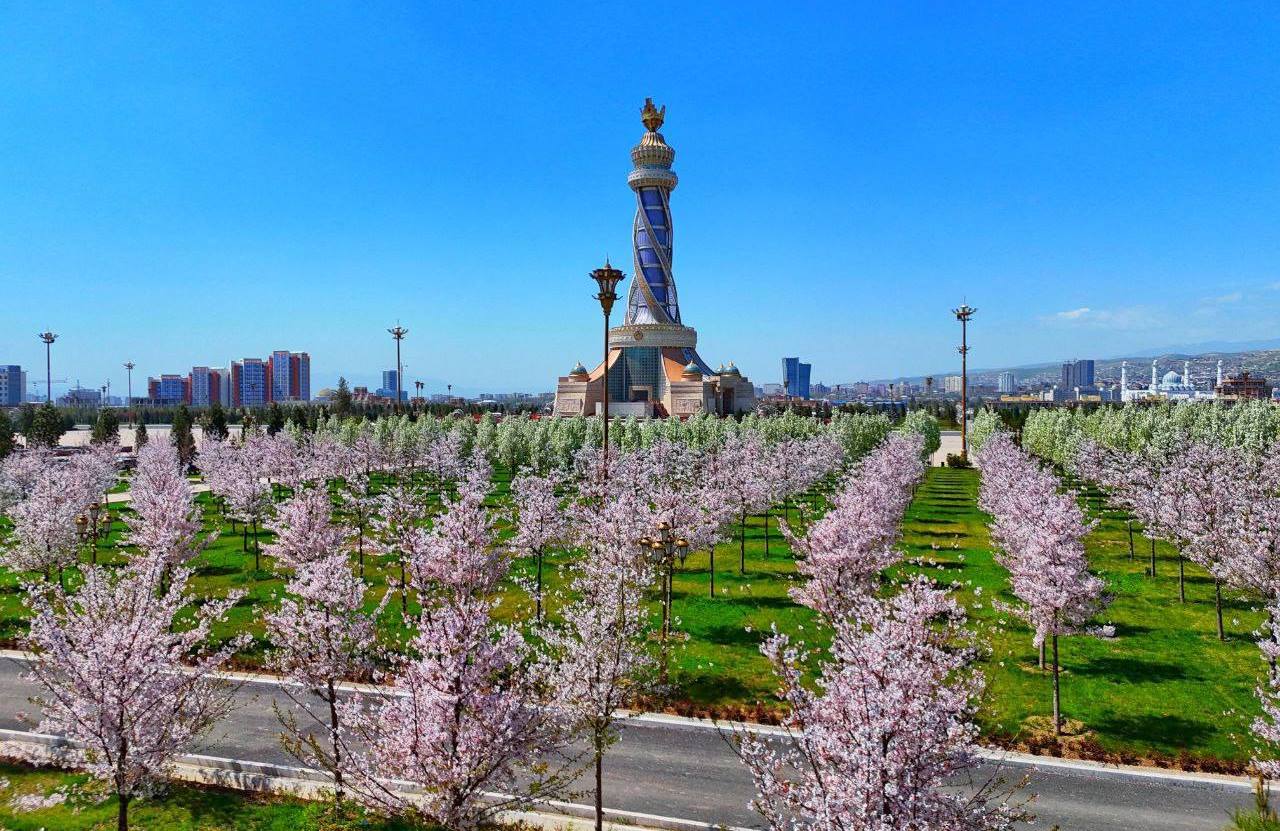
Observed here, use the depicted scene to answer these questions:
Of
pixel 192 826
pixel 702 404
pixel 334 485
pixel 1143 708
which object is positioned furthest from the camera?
pixel 702 404

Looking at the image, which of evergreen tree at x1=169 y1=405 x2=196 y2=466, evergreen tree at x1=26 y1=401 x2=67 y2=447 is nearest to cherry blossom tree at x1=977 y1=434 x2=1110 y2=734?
evergreen tree at x1=169 y1=405 x2=196 y2=466

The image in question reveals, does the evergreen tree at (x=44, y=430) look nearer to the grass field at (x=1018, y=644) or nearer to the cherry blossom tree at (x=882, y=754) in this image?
the grass field at (x=1018, y=644)

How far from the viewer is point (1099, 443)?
67750mm

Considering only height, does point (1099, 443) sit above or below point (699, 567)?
above

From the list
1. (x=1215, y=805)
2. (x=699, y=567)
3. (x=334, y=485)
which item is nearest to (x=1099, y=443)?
(x=699, y=567)

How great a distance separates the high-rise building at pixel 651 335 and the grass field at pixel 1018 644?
87447 millimetres

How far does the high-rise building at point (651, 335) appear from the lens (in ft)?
431

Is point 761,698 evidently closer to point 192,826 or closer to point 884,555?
point 884,555

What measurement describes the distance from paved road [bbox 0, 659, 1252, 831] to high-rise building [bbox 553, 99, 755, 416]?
4277 inches

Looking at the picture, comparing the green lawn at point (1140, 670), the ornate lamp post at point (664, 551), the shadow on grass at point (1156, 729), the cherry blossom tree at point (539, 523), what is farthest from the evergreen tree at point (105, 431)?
the shadow on grass at point (1156, 729)

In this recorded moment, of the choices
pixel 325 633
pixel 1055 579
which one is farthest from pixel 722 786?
pixel 1055 579

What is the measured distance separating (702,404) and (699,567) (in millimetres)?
84514

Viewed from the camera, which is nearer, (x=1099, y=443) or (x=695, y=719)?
(x=695, y=719)

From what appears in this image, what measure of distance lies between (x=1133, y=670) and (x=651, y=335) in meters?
115
